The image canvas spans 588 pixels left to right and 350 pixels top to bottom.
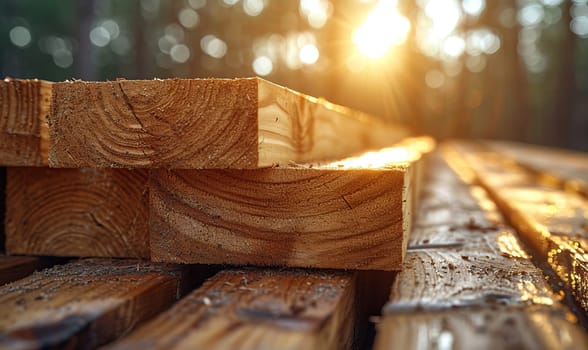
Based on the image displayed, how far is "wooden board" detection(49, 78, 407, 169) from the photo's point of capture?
1.35 m

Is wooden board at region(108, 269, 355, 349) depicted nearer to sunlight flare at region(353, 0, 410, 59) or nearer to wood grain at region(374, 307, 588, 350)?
wood grain at region(374, 307, 588, 350)

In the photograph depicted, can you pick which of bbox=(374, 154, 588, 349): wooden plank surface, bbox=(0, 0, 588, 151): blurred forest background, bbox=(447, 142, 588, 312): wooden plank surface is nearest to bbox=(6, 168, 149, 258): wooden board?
bbox=(374, 154, 588, 349): wooden plank surface

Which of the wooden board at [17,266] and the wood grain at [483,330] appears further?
the wooden board at [17,266]

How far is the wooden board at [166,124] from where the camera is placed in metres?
1.35

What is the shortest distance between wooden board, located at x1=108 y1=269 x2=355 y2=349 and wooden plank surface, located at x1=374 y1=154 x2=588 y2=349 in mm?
125

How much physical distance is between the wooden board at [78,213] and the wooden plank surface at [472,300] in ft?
2.73

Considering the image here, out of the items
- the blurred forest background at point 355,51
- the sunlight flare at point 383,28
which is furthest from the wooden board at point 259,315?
the sunlight flare at point 383,28

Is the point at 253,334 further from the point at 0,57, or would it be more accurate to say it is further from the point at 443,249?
the point at 0,57

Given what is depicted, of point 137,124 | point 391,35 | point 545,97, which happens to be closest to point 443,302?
point 137,124

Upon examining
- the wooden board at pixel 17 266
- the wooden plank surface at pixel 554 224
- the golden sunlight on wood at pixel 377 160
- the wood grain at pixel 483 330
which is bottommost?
the wood grain at pixel 483 330

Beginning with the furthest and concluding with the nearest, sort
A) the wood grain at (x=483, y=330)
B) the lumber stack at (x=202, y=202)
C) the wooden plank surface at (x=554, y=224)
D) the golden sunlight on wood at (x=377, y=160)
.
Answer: the golden sunlight on wood at (x=377, y=160) → the wooden plank surface at (x=554, y=224) → the lumber stack at (x=202, y=202) → the wood grain at (x=483, y=330)

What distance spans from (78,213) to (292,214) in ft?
2.40

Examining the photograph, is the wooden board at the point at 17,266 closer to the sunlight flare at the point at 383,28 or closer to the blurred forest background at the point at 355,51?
the blurred forest background at the point at 355,51

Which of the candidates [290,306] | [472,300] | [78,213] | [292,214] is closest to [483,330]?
[472,300]
